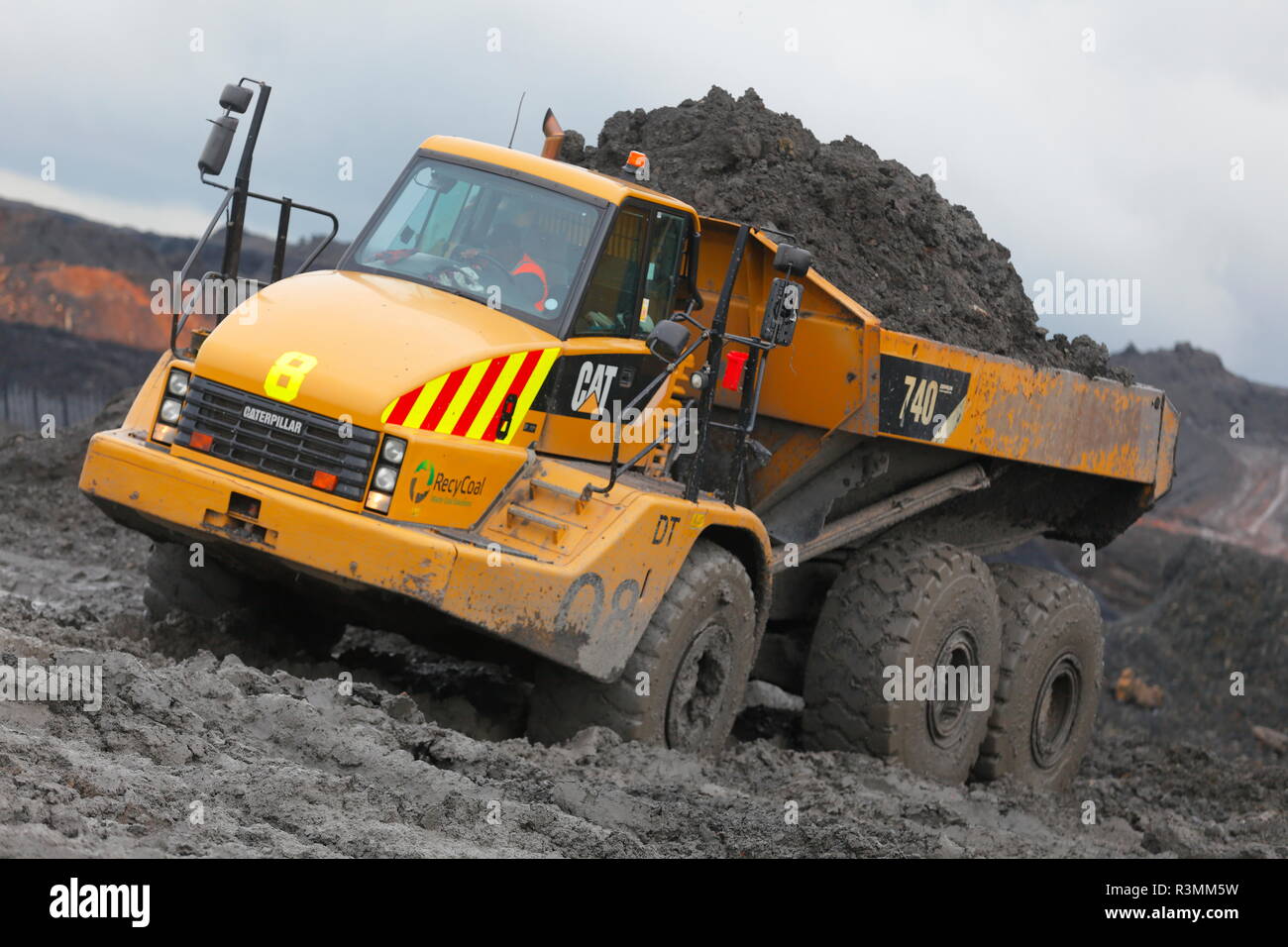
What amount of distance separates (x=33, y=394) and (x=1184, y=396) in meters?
24.9

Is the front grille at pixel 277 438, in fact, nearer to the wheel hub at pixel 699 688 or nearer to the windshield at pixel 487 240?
the windshield at pixel 487 240

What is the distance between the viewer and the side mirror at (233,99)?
731cm

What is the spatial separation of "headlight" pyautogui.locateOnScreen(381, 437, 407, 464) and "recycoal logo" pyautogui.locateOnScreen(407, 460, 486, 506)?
80 millimetres

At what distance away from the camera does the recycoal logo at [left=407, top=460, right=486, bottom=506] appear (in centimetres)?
624

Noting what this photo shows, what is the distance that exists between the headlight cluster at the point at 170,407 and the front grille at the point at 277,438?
0.35 feet

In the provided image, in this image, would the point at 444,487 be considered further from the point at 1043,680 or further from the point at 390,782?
the point at 1043,680

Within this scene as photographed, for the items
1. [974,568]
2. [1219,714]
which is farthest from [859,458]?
[1219,714]

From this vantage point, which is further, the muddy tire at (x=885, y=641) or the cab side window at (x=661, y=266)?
the muddy tire at (x=885, y=641)

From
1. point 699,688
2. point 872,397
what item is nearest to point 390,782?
point 699,688

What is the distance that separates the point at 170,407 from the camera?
671 centimetres
